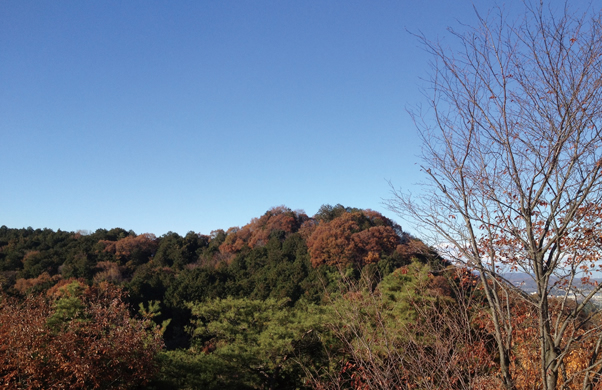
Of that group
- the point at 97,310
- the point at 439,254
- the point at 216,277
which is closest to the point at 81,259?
the point at 216,277

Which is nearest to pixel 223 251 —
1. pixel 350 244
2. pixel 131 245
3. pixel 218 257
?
pixel 218 257

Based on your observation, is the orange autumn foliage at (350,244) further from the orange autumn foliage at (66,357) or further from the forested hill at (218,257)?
the orange autumn foliage at (66,357)

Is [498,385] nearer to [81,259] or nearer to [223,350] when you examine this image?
[223,350]

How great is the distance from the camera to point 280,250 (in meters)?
25.2

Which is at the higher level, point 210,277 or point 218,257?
point 218,257

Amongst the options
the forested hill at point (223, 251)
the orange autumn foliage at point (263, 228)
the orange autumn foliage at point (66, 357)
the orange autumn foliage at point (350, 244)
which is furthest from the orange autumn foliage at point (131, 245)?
the orange autumn foliage at point (66, 357)

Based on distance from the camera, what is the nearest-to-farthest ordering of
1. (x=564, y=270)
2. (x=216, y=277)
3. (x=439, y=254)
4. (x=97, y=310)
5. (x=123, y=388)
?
(x=564, y=270), (x=439, y=254), (x=123, y=388), (x=97, y=310), (x=216, y=277)

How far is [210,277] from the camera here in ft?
75.9

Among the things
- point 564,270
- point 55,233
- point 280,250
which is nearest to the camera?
point 564,270

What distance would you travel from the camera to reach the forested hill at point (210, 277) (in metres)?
9.79

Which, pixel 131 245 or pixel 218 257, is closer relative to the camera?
pixel 131 245

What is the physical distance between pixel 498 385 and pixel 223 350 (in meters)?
7.72

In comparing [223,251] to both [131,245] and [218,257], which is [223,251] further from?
[131,245]

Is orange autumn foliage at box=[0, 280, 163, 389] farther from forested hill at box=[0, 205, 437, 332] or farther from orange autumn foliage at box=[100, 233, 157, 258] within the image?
orange autumn foliage at box=[100, 233, 157, 258]
